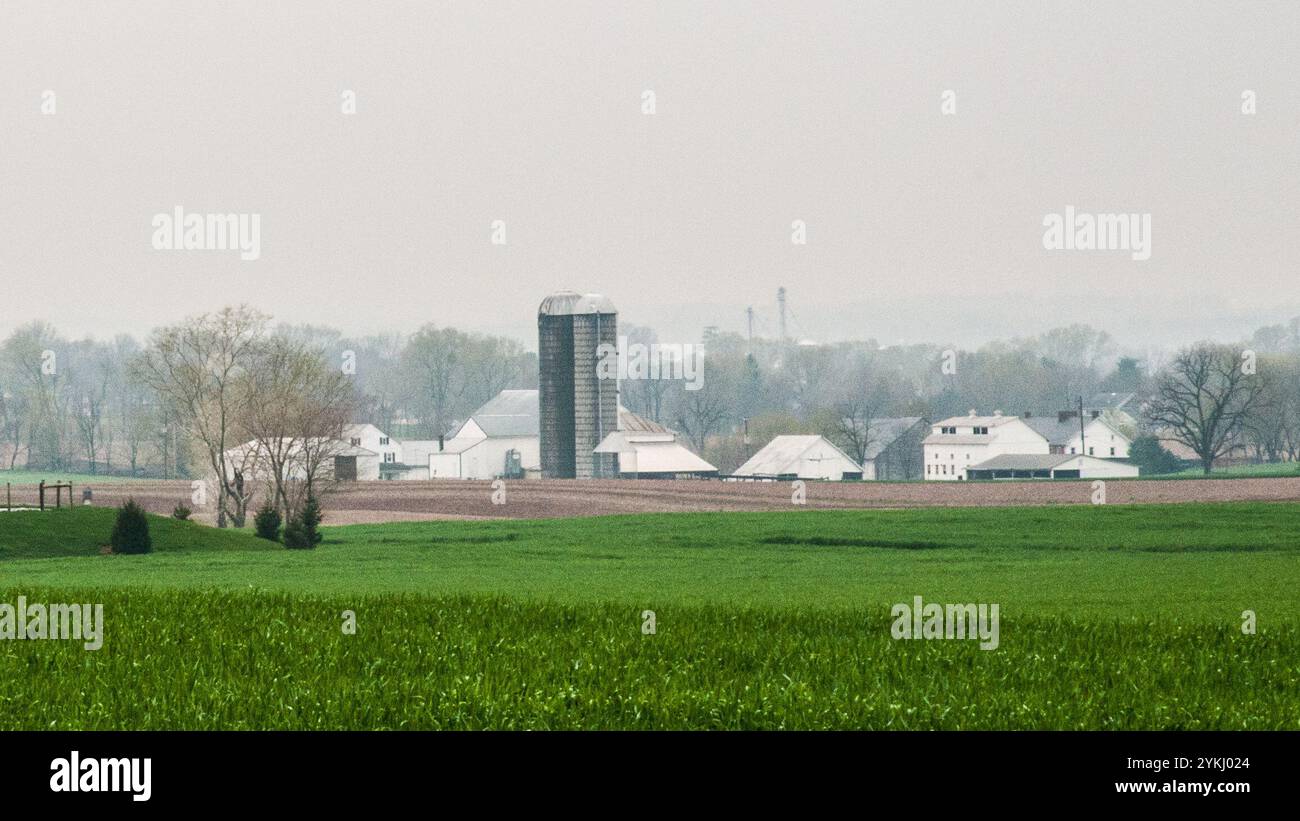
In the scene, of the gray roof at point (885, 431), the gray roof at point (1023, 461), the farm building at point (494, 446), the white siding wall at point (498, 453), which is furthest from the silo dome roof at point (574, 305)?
the gray roof at point (1023, 461)

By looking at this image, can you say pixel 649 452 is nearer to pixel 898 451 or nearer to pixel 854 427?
pixel 854 427

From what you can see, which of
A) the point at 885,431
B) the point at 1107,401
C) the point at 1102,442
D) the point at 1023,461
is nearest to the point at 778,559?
the point at 1023,461

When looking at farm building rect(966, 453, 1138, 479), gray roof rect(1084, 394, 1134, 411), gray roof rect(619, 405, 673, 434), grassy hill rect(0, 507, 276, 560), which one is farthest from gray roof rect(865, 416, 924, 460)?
grassy hill rect(0, 507, 276, 560)

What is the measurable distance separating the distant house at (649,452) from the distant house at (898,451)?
14.1 meters

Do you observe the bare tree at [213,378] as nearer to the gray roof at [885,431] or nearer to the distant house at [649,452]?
the distant house at [649,452]

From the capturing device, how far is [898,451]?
414ft

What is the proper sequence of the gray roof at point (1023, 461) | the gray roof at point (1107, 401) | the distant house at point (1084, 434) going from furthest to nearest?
the gray roof at point (1107, 401) → the distant house at point (1084, 434) → the gray roof at point (1023, 461)

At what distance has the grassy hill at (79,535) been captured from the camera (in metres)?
45.5

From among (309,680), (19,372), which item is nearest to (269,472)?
(19,372)

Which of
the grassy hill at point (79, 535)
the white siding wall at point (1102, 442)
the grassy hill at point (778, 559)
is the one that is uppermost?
the white siding wall at point (1102, 442)

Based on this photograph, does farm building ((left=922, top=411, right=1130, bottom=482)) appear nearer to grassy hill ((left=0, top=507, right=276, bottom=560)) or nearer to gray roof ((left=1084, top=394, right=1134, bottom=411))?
gray roof ((left=1084, top=394, right=1134, bottom=411))

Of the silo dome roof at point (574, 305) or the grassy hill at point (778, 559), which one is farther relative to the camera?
the silo dome roof at point (574, 305)
